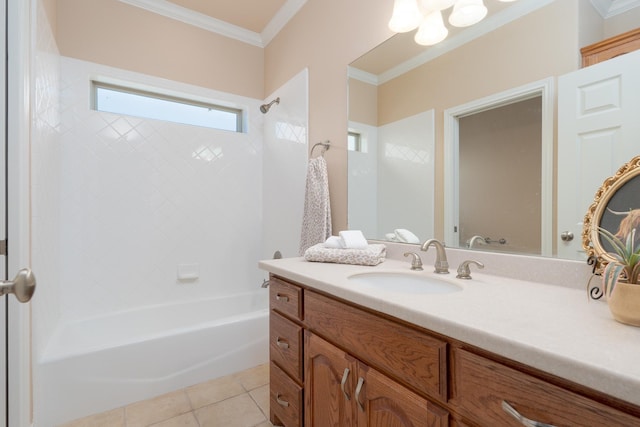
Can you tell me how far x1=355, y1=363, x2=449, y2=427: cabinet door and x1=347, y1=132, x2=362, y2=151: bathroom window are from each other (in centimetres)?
120

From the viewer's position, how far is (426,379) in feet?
2.32

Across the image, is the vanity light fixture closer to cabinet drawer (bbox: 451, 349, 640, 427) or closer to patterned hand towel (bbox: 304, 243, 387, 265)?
patterned hand towel (bbox: 304, 243, 387, 265)

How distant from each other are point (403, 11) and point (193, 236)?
2152 mm

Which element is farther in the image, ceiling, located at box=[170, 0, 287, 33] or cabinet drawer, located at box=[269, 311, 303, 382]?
ceiling, located at box=[170, 0, 287, 33]

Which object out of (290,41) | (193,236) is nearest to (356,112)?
(290,41)

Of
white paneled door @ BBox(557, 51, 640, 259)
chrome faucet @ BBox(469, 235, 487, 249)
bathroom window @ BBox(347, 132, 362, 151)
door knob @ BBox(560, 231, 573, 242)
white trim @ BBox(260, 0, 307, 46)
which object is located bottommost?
chrome faucet @ BBox(469, 235, 487, 249)

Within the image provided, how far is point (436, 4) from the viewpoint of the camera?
130 centimetres

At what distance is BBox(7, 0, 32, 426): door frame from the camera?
1133 mm

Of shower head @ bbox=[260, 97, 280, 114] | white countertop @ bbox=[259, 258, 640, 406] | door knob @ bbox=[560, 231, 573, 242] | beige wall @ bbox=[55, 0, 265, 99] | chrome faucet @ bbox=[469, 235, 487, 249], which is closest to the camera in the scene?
white countertop @ bbox=[259, 258, 640, 406]

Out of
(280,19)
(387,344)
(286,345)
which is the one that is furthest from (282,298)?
(280,19)

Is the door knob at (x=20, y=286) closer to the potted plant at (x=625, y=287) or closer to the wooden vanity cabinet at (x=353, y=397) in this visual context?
the wooden vanity cabinet at (x=353, y=397)

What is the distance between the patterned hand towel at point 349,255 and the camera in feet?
4.30

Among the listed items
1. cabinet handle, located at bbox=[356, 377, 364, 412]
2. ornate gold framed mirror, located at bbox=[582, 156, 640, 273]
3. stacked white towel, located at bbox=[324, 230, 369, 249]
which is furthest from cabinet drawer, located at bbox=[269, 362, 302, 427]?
ornate gold framed mirror, located at bbox=[582, 156, 640, 273]

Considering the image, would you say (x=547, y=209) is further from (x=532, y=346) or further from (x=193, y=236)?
(x=193, y=236)
